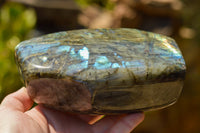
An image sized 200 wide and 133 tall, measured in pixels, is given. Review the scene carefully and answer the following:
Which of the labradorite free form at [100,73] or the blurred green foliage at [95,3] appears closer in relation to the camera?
the labradorite free form at [100,73]

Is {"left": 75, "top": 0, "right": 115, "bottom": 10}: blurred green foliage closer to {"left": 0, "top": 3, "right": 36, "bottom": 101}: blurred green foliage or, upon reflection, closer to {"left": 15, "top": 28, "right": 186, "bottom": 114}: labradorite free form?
{"left": 0, "top": 3, "right": 36, "bottom": 101}: blurred green foliage

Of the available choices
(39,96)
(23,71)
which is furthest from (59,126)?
(23,71)

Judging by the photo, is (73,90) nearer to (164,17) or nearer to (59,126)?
(59,126)

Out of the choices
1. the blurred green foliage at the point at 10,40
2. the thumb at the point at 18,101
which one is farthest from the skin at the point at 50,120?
the blurred green foliage at the point at 10,40

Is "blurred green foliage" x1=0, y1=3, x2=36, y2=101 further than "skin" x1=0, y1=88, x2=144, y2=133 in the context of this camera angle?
Yes

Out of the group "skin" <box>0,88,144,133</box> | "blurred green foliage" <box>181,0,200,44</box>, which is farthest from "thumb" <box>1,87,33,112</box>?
"blurred green foliage" <box>181,0,200,44</box>

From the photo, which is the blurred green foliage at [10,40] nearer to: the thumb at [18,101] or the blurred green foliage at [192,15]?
the thumb at [18,101]

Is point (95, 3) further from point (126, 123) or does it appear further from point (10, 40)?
point (126, 123)
